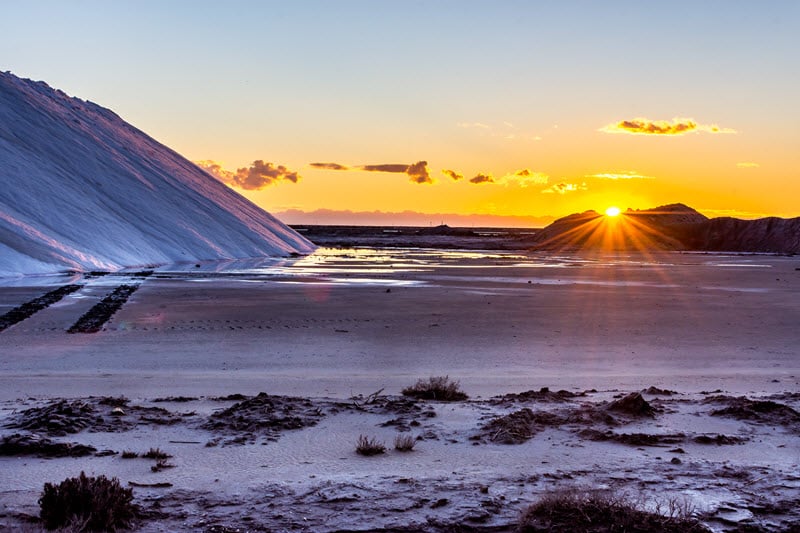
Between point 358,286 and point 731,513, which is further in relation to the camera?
point 358,286

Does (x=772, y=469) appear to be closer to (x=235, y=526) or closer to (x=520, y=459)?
(x=520, y=459)

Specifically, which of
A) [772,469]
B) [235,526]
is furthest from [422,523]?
[772,469]

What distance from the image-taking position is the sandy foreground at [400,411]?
530 cm

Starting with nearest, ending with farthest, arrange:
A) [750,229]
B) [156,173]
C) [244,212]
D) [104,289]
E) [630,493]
A: [630,493]
[104,289]
[156,173]
[244,212]
[750,229]

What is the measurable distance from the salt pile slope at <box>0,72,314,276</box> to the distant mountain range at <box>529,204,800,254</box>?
89.7 ft

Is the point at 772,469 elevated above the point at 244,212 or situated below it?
below

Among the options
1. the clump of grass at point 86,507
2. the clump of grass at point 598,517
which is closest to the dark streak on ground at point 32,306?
the clump of grass at point 86,507

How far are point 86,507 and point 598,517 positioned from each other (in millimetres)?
3201

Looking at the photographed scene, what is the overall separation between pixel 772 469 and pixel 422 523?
3.05 metres

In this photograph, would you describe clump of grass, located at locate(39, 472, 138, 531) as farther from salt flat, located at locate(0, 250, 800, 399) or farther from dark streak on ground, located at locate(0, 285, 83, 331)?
dark streak on ground, located at locate(0, 285, 83, 331)

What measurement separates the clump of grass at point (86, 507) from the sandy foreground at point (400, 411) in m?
0.17

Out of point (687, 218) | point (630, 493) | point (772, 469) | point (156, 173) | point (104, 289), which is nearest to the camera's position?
point (630, 493)

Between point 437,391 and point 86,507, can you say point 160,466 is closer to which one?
point 86,507

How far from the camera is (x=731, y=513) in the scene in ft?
16.5
